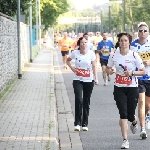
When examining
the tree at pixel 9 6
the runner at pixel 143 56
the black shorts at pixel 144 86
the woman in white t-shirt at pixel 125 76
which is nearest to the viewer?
the woman in white t-shirt at pixel 125 76

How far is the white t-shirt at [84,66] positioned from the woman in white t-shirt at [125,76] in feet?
4.91

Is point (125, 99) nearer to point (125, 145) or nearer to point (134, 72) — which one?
point (134, 72)

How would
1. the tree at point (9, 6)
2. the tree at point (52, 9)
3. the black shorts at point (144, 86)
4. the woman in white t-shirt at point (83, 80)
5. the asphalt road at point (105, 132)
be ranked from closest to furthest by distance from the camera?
the asphalt road at point (105, 132), the black shorts at point (144, 86), the woman in white t-shirt at point (83, 80), the tree at point (9, 6), the tree at point (52, 9)

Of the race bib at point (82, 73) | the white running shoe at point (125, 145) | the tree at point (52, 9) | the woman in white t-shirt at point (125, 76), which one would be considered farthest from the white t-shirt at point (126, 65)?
the tree at point (52, 9)

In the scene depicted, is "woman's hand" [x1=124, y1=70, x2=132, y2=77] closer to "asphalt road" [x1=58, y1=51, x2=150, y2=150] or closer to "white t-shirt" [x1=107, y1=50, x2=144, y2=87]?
"white t-shirt" [x1=107, y1=50, x2=144, y2=87]

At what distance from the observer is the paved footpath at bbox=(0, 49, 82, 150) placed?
8573mm

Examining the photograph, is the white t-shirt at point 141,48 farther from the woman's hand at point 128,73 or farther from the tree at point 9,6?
the tree at point 9,6

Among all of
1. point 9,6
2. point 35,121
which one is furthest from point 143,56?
point 9,6

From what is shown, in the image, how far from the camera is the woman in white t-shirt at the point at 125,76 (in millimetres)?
8766

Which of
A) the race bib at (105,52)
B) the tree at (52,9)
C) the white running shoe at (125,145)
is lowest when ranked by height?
the white running shoe at (125,145)

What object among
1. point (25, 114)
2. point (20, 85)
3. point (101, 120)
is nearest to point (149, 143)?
point (101, 120)

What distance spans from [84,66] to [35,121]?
1.35m

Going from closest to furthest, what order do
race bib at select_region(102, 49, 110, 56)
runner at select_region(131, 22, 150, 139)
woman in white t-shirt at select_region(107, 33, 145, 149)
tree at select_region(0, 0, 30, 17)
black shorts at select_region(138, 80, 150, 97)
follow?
woman in white t-shirt at select_region(107, 33, 145, 149) → runner at select_region(131, 22, 150, 139) → black shorts at select_region(138, 80, 150, 97) → race bib at select_region(102, 49, 110, 56) → tree at select_region(0, 0, 30, 17)

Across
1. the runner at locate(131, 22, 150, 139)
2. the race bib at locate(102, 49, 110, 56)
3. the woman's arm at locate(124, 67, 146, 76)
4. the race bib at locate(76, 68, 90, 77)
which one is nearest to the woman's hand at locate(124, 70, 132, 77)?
the woman's arm at locate(124, 67, 146, 76)
